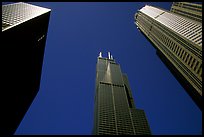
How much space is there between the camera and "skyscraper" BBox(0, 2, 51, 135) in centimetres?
8534

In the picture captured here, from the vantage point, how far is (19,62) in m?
99.2

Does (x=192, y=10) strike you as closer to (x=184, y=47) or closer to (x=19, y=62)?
(x=184, y=47)

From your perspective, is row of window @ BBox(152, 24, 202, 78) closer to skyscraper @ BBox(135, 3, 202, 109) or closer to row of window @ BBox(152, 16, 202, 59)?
skyscraper @ BBox(135, 3, 202, 109)

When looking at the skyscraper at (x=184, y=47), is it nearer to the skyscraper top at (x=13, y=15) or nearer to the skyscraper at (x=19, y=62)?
the skyscraper at (x=19, y=62)

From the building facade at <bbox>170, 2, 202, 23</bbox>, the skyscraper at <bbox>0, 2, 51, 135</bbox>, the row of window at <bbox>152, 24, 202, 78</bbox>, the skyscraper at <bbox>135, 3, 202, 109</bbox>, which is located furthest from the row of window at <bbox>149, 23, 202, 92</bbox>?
the skyscraper at <bbox>0, 2, 51, 135</bbox>

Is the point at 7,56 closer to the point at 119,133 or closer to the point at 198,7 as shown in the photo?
the point at 119,133

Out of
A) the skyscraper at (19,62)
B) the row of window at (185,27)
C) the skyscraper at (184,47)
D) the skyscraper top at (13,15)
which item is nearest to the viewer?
the skyscraper at (19,62)

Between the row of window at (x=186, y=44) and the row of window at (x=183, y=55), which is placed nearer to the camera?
the row of window at (x=186, y=44)

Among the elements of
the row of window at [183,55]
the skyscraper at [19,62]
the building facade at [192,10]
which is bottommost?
the skyscraper at [19,62]

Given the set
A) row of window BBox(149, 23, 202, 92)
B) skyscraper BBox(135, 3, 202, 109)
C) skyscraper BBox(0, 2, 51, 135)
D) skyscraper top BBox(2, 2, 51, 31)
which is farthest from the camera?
skyscraper BBox(135, 3, 202, 109)

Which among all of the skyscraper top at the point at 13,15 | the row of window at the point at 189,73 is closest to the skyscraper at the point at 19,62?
the skyscraper top at the point at 13,15

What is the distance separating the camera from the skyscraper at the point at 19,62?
85.3 meters

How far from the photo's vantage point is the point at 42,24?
399 ft

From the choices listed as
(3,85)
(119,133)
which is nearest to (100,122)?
(119,133)
